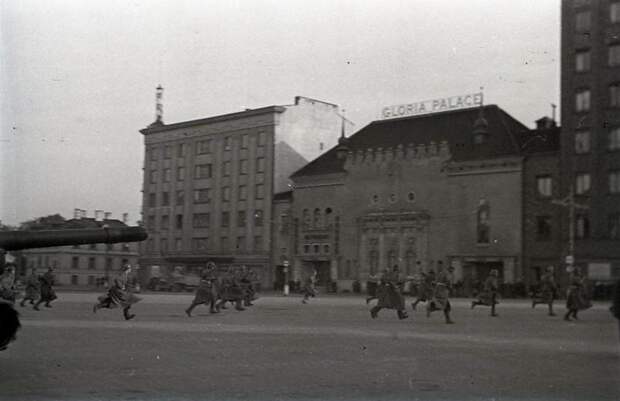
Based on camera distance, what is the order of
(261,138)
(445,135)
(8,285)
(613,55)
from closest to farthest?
(8,285), (613,55), (445,135), (261,138)

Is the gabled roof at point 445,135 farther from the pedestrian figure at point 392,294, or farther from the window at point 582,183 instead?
the pedestrian figure at point 392,294

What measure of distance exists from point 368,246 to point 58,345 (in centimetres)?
2936

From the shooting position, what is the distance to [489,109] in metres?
45.0

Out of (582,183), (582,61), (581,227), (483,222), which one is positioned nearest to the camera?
(582,61)

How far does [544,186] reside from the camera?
139ft

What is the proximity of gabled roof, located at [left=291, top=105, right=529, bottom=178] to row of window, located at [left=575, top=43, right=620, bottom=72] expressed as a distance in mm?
6392

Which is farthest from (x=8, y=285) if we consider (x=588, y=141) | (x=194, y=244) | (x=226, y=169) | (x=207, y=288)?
(x=588, y=141)

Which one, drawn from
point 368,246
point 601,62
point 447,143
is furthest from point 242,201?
point 601,62

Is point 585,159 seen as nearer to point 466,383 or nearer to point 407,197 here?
point 407,197

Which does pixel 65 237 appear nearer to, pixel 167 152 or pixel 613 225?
pixel 167 152

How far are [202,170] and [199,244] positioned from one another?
4.00m

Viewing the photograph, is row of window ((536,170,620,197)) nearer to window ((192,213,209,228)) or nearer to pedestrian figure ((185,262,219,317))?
window ((192,213,209,228))

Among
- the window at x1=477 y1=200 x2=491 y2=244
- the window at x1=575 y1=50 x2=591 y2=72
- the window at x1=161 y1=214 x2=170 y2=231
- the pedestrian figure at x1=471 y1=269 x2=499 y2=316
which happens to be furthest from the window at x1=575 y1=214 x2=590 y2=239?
the window at x1=161 y1=214 x2=170 y2=231

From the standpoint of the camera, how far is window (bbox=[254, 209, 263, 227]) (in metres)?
43.6
